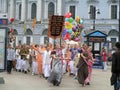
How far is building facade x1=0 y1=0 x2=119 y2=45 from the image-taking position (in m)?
73.5

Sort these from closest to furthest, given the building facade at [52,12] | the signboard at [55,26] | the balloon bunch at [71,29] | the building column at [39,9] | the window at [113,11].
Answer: the signboard at [55,26]
the balloon bunch at [71,29]
the building facade at [52,12]
the window at [113,11]
the building column at [39,9]

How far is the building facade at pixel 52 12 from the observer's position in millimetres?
73500

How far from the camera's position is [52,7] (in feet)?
260

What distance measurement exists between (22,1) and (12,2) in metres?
2.06

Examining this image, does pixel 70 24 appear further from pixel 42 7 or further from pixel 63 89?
pixel 42 7

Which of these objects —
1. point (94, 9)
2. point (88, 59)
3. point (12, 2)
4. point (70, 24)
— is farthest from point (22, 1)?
point (88, 59)

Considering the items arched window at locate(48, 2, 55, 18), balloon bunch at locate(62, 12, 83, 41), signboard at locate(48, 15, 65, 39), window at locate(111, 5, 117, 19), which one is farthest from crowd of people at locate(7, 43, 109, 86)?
arched window at locate(48, 2, 55, 18)

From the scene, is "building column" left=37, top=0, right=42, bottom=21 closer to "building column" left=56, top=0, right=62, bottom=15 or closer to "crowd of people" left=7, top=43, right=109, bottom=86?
"building column" left=56, top=0, right=62, bottom=15

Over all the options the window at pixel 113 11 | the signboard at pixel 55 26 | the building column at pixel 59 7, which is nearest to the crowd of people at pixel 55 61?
the signboard at pixel 55 26

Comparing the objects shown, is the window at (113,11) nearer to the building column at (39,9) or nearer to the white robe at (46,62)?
the building column at (39,9)

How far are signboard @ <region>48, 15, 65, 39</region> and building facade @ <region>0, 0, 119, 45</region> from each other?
47626mm

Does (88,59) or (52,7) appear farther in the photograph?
(52,7)

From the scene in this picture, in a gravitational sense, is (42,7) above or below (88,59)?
above

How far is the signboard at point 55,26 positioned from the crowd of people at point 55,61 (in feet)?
2.00
